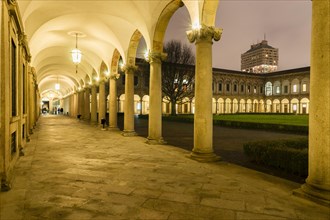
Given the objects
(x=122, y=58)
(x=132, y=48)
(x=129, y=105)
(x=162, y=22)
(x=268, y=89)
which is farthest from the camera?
(x=268, y=89)

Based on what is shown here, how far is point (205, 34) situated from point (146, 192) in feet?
16.3

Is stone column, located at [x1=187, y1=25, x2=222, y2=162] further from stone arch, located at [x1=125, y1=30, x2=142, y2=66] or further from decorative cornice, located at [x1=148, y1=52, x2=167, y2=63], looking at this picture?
stone arch, located at [x1=125, y1=30, x2=142, y2=66]

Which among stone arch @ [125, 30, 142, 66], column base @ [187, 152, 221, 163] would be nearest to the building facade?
stone arch @ [125, 30, 142, 66]

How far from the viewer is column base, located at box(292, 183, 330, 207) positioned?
436 cm

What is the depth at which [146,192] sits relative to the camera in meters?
4.91

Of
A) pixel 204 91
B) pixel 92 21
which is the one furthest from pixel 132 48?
pixel 204 91

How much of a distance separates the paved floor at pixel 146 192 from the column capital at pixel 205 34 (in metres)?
3.73

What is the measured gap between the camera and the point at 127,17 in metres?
12.5

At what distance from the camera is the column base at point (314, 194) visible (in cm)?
436

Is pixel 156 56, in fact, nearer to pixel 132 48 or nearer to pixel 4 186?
pixel 132 48

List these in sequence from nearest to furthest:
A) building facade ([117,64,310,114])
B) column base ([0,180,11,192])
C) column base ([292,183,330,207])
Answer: column base ([292,183,330,207])
column base ([0,180,11,192])
building facade ([117,64,310,114])

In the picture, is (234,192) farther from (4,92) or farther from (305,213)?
(4,92)

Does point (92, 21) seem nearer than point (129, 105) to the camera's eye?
Yes

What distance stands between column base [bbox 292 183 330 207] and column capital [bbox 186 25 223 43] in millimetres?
4848
